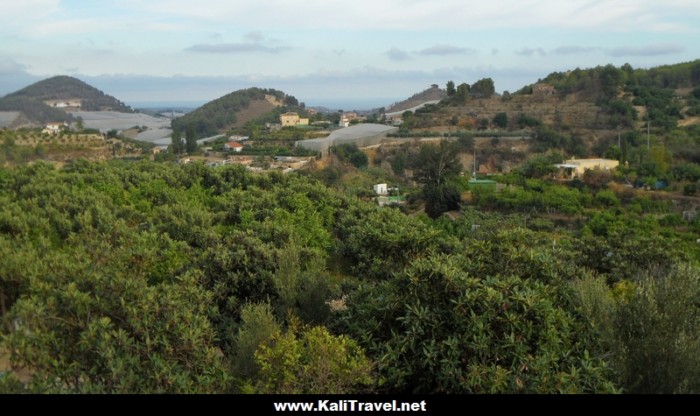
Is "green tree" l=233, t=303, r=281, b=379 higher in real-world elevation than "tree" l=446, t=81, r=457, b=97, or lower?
lower

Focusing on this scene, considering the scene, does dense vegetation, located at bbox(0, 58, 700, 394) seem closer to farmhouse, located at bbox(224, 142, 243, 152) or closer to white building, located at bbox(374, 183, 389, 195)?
white building, located at bbox(374, 183, 389, 195)

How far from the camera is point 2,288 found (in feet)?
23.5

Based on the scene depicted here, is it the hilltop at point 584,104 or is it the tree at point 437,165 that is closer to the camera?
the tree at point 437,165

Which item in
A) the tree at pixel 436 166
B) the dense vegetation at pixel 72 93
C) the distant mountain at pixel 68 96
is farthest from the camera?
the dense vegetation at pixel 72 93

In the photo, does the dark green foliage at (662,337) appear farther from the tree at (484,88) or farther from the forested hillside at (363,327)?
the tree at (484,88)

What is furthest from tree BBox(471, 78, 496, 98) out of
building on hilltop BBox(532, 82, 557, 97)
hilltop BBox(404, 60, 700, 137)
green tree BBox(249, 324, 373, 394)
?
green tree BBox(249, 324, 373, 394)

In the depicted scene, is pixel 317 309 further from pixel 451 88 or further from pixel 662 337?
pixel 451 88

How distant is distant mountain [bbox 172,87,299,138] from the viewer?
74125mm

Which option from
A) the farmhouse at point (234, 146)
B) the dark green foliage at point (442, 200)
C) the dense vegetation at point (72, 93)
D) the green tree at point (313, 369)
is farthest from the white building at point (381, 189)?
the dense vegetation at point (72, 93)

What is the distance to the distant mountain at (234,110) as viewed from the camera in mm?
74125

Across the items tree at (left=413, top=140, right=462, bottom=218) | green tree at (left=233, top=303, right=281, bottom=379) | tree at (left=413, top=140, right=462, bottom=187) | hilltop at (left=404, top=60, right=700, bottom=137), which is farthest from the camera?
hilltop at (left=404, top=60, right=700, bottom=137)
